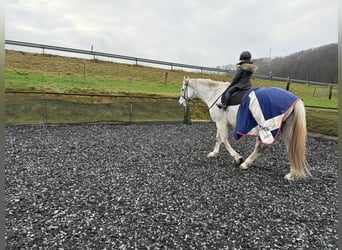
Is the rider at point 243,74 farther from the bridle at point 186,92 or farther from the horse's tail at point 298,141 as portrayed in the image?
the bridle at point 186,92

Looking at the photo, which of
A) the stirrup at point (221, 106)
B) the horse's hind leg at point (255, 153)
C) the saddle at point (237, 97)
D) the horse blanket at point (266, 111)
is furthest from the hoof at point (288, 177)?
the stirrup at point (221, 106)

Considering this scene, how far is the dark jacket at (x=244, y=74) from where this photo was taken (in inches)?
157

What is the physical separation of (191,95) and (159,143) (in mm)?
1458

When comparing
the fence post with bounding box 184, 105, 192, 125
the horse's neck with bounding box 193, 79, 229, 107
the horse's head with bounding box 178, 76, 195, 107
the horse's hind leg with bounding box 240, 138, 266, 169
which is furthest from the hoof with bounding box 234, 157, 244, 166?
the fence post with bounding box 184, 105, 192, 125

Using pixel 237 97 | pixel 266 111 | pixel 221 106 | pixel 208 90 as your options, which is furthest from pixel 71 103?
pixel 266 111

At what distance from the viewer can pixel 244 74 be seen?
4.03 m

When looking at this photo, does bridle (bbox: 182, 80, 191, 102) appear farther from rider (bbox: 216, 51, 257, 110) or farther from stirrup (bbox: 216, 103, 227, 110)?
rider (bbox: 216, 51, 257, 110)

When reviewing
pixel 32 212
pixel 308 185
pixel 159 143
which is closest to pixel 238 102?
pixel 308 185

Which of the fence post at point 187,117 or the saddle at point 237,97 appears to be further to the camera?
the fence post at point 187,117

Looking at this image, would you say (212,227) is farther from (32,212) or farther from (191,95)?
(191,95)

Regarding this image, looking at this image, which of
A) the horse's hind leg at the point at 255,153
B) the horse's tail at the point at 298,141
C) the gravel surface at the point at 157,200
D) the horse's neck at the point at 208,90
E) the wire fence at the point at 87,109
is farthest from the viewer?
the wire fence at the point at 87,109

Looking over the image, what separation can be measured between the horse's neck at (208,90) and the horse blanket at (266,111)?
2.63 feet

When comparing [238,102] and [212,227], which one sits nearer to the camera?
[212,227]

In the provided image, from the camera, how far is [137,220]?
90.1 inches
